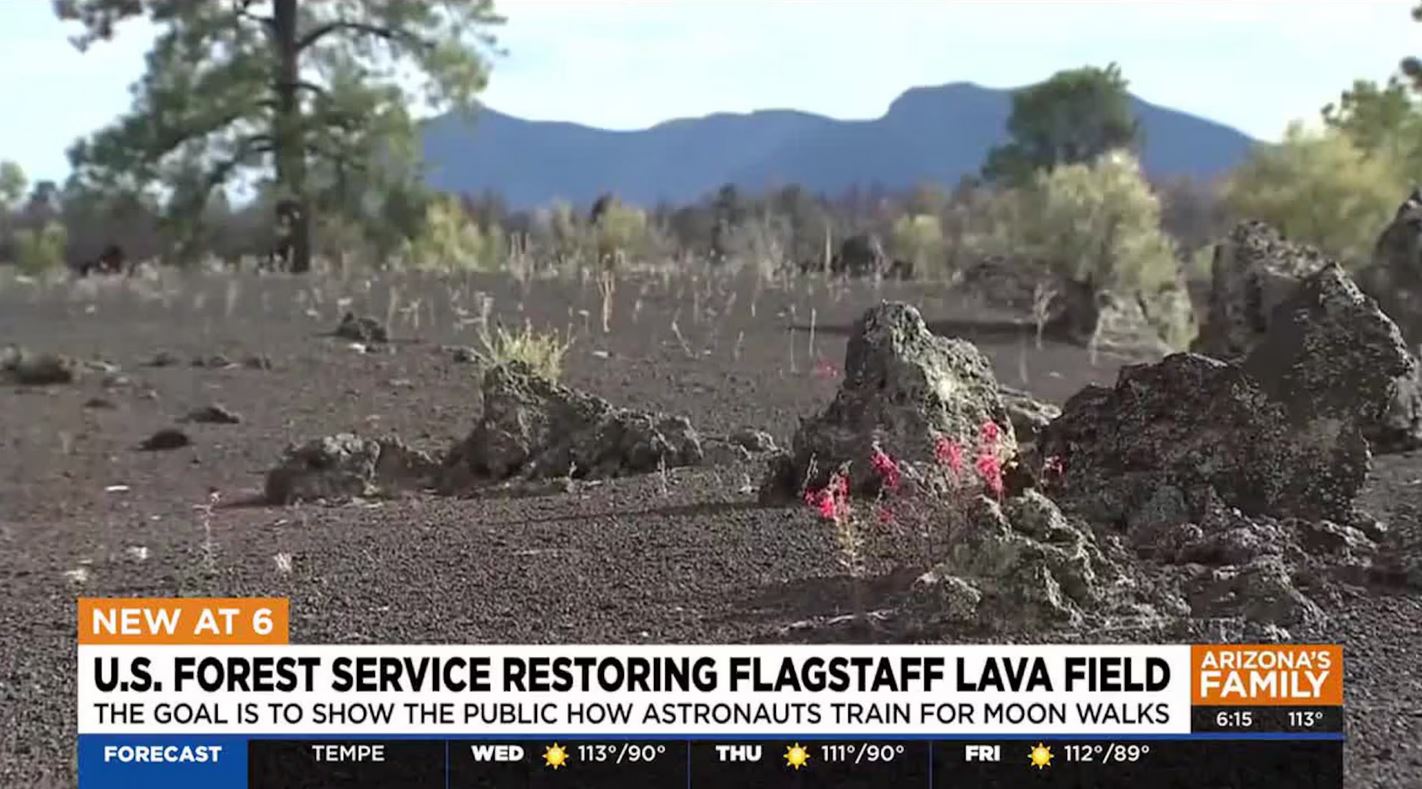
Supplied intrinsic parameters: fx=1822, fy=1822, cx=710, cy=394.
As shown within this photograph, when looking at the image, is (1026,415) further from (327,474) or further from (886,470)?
(327,474)

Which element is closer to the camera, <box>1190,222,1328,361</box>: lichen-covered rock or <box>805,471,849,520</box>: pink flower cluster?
<box>805,471,849,520</box>: pink flower cluster

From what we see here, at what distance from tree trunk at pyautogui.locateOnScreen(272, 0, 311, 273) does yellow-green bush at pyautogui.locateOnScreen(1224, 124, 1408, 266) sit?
8720 mm

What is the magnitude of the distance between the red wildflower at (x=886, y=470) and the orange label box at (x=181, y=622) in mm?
1307

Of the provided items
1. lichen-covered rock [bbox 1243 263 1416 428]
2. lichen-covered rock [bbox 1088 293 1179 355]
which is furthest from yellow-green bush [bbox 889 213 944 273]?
lichen-covered rock [bbox 1243 263 1416 428]

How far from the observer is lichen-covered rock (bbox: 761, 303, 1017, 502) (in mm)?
4418

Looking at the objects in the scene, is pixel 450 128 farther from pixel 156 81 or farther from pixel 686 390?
pixel 686 390

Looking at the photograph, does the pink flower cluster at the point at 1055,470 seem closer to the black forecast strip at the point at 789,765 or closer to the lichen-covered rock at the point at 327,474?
the black forecast strip at the point at 789,765

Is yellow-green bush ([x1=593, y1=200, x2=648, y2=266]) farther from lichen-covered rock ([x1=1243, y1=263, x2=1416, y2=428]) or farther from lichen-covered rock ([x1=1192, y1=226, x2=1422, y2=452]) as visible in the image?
lichen-covered rock ([x1=1243, y1=263, x2=1416, y2=428])

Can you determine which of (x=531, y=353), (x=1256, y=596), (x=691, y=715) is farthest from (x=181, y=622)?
(x=531, y=353)

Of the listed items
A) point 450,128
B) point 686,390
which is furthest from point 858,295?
point 450,128

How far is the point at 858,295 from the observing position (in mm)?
12484

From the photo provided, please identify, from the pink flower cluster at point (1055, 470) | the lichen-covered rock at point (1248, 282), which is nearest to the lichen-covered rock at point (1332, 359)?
the pink flower cluster at point (1055, 470)

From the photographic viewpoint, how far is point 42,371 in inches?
324

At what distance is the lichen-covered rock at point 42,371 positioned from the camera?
8.20m
